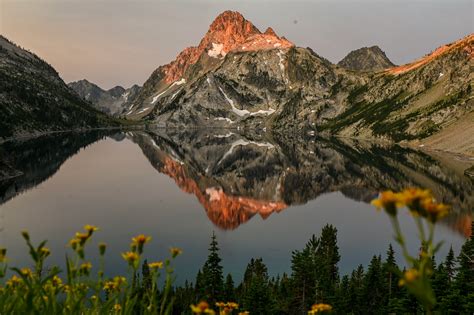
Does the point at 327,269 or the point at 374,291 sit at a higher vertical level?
the point at 327,269

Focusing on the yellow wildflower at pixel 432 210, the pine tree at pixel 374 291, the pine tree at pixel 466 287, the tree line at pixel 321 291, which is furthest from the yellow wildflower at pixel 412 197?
the pine tree at pixel 374 291

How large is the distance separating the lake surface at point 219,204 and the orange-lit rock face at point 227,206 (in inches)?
16.9

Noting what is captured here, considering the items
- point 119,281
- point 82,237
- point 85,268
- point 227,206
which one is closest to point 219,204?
point 227,206

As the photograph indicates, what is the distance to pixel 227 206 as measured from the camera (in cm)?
12744

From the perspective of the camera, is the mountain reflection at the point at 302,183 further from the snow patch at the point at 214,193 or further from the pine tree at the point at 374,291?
the pine tree at the point at 374,291

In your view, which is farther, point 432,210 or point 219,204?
point 219,204

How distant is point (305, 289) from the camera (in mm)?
51312

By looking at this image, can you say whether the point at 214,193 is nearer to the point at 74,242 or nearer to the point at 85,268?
the point at 85,268

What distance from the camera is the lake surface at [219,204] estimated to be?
81812 millimetres

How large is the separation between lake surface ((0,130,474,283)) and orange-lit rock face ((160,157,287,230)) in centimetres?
43

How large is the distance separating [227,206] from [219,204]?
3.83 m

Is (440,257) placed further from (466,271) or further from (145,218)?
(145,218)

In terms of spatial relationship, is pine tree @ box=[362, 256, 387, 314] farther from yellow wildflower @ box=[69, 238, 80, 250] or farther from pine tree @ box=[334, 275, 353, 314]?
yellow wildflower @ box=[69, 238, 80, 250]

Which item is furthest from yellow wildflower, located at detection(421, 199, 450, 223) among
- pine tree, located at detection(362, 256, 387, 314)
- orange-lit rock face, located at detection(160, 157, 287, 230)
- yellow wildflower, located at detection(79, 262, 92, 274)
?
orange-lit rock face, located at detection(160, 157, 287, 230)
